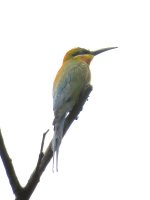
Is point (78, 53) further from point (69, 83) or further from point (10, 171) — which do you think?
point (10, 171)

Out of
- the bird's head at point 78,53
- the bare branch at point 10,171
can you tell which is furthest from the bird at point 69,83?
the bare branch at point 10,171

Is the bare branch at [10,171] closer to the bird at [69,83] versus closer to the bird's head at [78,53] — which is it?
the bird at [69,83]

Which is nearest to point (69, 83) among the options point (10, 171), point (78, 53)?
point (78, 53)

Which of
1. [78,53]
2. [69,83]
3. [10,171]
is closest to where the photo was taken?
[10,171]

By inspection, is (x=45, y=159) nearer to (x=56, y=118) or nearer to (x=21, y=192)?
(x=21, y=192)

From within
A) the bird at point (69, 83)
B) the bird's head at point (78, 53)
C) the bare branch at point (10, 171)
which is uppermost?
the bare branch at point (10, 171)

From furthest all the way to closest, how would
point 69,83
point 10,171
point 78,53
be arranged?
1. point 78,53
2. point 69,83
3. point 10,171

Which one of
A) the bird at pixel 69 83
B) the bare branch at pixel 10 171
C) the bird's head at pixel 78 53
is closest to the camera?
the bare branch at pixel 10 171

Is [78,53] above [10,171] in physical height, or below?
below

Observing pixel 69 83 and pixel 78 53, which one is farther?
pixel 78 53
